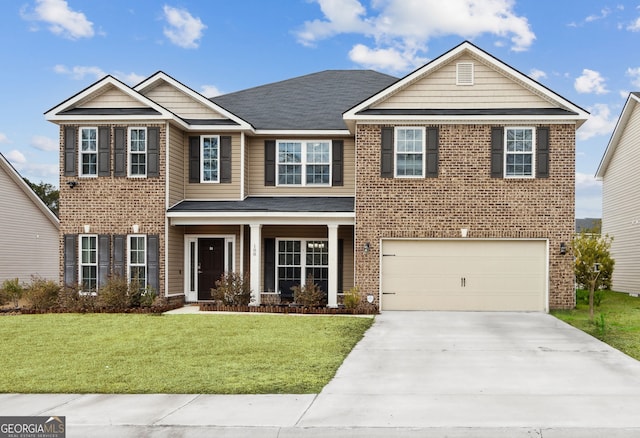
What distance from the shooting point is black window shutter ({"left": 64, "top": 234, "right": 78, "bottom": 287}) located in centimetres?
1997

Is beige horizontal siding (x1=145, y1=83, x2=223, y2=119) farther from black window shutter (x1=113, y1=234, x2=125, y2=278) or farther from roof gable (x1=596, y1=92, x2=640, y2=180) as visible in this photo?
roof gable (x1=596, y1=92, x2=640, y2=180)

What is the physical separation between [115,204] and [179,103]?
390 centimetres

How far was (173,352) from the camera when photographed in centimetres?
1227

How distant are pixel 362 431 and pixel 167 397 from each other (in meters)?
2.93

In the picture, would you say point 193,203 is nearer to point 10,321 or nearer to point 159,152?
point 159,152

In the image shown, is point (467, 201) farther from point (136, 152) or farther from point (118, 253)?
point (118, 253)

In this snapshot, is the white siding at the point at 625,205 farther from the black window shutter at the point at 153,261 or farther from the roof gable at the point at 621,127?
the black window shutter at the point at 153,261

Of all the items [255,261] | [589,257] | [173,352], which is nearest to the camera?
[173,352]

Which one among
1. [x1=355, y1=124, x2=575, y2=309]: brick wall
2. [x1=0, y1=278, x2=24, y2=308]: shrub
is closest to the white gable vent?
[x1=355, y1=124, x2=575, y2=309]: brick wall

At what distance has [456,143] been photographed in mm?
19031

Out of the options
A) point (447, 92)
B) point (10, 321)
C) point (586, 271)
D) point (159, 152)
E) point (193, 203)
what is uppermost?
point (447, 92)

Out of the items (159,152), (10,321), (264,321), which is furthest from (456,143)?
(10,321)

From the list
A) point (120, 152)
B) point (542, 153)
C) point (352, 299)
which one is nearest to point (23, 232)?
point (120, 152)

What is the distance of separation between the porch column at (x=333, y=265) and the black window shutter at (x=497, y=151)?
15.7 ft
